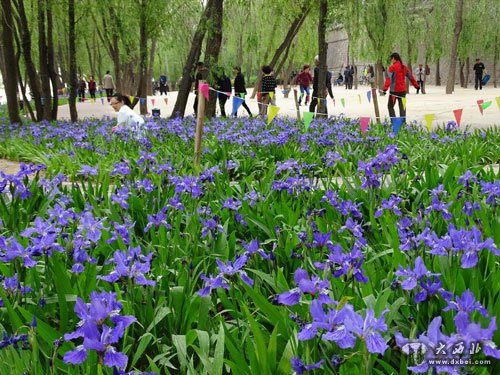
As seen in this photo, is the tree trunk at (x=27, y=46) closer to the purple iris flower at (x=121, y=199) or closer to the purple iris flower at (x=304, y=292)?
the purple iris flower at (x=121, y=199)

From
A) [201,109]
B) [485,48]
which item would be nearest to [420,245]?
[201,109]

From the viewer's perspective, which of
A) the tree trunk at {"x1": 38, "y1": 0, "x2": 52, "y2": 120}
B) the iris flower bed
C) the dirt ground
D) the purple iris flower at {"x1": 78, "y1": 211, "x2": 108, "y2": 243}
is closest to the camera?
the iris flower bed

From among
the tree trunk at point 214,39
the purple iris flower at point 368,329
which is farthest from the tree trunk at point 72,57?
the purple iris flower at point 368,329

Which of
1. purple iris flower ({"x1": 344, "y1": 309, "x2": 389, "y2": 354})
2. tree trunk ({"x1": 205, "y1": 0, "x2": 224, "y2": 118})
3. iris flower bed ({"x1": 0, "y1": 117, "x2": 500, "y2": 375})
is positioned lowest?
iris flower bed ({"x1": 0, "y1": 117, "x2": 500, "y2": 375})

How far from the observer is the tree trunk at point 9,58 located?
999 centimetres

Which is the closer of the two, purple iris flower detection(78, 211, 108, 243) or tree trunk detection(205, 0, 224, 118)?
purple iris flower detection(78, 211, 108, 243)

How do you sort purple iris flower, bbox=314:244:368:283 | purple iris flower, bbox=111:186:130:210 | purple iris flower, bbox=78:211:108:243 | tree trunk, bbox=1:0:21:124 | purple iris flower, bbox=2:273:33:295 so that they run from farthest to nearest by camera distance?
tree trunk, bbox=1:0:21:124, purple iris flower, bbox=111:186:130:210, purple iris flower, bbox=78:211:108:243, purple iris flower, bbox=2:273:33:295, purple iris flower, bbox=314:244:368:283

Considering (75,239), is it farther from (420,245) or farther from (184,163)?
(184,163)

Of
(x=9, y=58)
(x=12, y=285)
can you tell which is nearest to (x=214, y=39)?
(x=9, y=58)

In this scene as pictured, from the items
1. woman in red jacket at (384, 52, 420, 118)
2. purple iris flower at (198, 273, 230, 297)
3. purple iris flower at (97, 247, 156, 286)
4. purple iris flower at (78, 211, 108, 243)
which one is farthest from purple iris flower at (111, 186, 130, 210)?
woman in red jacket at (384, 52, 420, 118)

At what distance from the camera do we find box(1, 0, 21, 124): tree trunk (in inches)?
393

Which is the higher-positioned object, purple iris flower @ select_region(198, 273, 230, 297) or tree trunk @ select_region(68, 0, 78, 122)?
tree trunk @ select_region(68, 0, 78, 122)

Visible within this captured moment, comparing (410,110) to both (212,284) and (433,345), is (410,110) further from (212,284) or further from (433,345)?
(433,345)

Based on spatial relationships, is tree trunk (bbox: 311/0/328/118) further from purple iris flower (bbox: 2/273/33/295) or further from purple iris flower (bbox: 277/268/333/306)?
purple iris flower (bbox: 277/268/333/306)
